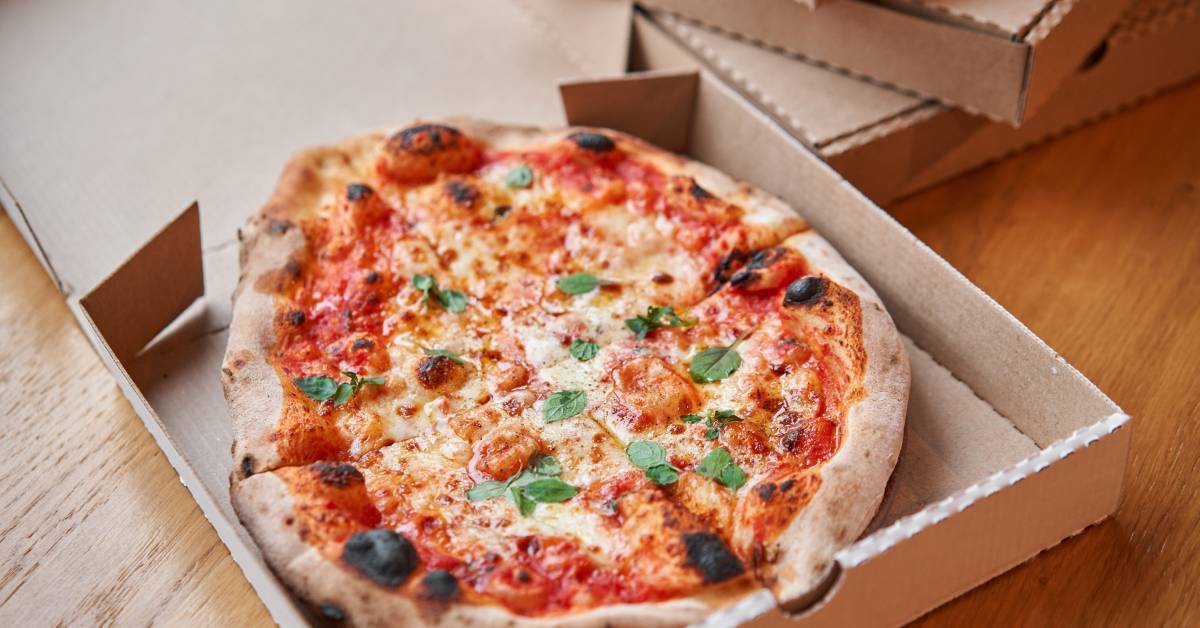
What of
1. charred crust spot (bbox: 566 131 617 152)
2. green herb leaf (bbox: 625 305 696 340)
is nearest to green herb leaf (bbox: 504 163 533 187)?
charred crust spot (bbox: 566 131 617 152)

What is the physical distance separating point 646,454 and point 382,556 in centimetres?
51

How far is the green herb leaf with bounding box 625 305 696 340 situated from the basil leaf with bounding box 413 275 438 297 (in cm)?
42

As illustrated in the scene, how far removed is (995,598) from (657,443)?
64cm

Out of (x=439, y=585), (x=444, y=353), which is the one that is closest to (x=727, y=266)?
(x=444, y=353)

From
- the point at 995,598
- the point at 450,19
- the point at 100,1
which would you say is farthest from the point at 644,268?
the point at 100,1

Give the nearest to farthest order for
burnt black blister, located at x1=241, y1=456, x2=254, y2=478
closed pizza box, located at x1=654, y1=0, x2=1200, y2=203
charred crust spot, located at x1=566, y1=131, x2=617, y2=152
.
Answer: burnt black blister, located at x1=241, y1=456, x2=254, y2=478, charred crust spot, located at x1=566, y1=131, x2=617, y2=152, closed pizza box, located at x1=654, y1=0, x2=1200, y2=203

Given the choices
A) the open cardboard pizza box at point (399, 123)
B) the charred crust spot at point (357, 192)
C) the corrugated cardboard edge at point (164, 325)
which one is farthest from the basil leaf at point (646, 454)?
the charred crust spot at point (357, 192)

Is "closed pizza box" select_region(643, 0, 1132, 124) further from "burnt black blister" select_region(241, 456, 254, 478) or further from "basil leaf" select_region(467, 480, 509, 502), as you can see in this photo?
"burnt black blister" select_region(241, 456, 254, 478)

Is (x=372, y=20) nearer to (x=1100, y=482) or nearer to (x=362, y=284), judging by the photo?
(x=362, y=284)

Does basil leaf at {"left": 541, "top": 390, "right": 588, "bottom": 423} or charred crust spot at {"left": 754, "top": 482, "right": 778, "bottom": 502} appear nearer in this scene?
charred crust spot at {"left": 754, "top": 482, "right": 778, "bottom": 502}

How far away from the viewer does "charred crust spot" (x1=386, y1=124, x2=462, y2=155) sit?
270cm

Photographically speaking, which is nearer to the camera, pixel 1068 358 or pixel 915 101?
pixel 1068 358

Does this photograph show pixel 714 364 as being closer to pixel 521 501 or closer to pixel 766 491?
pixel 766 491

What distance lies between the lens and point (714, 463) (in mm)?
2061
